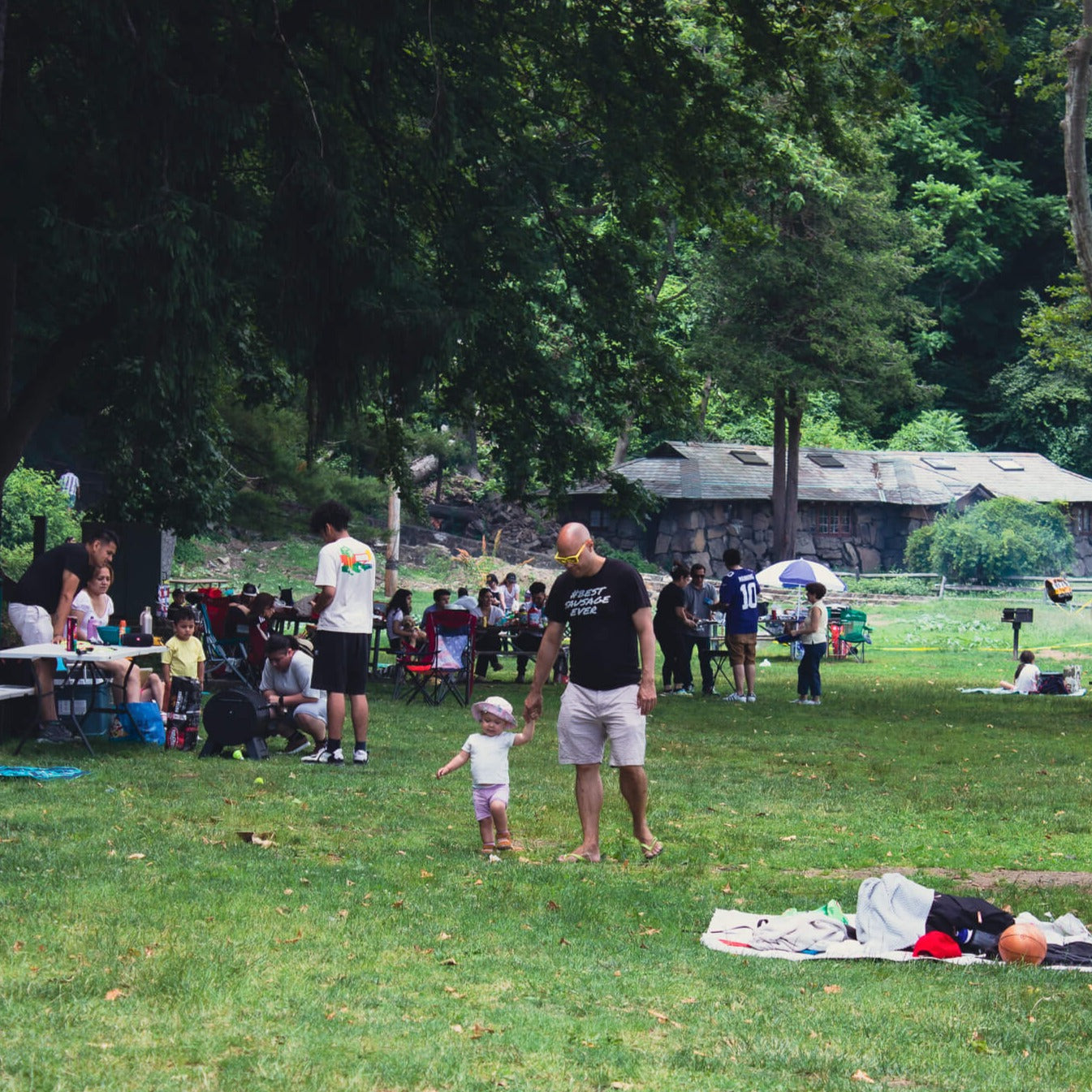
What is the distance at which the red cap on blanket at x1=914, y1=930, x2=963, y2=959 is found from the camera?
21.3 feet

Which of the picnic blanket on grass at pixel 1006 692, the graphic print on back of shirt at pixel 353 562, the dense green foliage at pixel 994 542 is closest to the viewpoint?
the graphic print on back of shirt at pixel 353 562

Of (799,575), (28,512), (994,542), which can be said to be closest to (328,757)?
(799,575)

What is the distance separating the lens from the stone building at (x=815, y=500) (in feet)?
159

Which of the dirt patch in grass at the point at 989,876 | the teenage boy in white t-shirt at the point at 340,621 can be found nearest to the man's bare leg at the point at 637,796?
the dirt patch in grass at the point at 989,876

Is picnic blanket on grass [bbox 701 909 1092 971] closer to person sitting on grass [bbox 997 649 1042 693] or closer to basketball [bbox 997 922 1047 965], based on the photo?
basketball [bbox 997 922 1047 965]

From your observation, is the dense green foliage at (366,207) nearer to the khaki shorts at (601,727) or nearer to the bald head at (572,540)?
the bald head at (572,540)

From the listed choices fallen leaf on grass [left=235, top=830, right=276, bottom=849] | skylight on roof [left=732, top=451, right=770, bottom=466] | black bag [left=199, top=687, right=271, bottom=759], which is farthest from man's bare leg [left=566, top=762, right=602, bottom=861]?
skylight on roof [left=732, top=451, right=770, bottom=466]

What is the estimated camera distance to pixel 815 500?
49.5m

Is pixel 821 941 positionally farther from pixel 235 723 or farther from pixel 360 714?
pixel 235 723

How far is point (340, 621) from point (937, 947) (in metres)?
6.01

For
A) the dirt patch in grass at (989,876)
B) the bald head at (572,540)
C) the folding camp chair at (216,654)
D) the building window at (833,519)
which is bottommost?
the dirt patch in grass at (989,876)

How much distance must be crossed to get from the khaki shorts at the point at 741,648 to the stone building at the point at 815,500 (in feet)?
90.2

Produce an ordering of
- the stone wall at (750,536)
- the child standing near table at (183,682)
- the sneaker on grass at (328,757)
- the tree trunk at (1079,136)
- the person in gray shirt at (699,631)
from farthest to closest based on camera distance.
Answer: the stone wall at (750,536) → the person in gray shirt at (699,631) → the tree trunk at (1079,136) → the child standing near table at (183,682) → the sneaker on grass at (328,757)

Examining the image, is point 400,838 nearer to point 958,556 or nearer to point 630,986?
point 630,986
